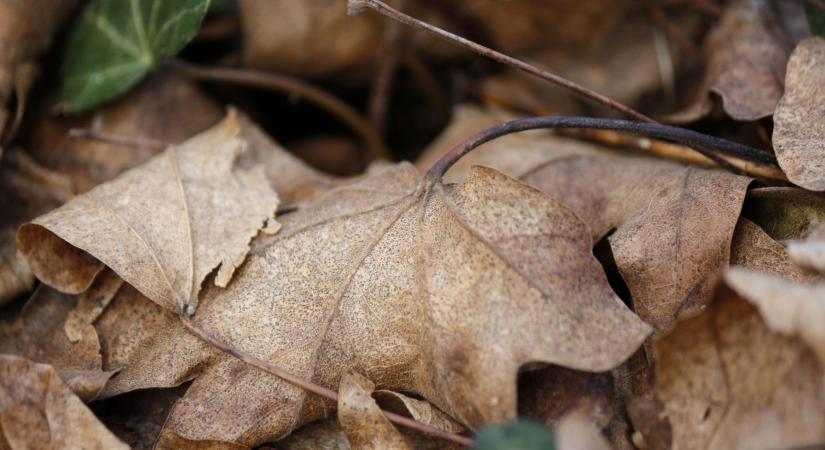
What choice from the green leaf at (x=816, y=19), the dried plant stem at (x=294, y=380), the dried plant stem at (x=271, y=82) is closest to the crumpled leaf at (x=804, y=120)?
the green leaf at (x=816, y=19)

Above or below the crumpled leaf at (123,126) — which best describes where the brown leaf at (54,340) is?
below

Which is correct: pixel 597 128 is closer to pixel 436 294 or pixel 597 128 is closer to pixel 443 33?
pixel 443 33

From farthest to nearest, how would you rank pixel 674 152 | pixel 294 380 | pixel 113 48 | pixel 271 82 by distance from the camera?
pixel 271 82 < pixel 113 48 < pixel 674 152 < pixel 294 380

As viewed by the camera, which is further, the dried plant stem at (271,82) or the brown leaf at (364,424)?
the dried plant stem at (271,82)

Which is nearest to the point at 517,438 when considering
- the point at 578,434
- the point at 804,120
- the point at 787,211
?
the point at 578,434

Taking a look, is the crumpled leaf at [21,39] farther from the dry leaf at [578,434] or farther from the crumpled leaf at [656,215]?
the dry leaf at [578,434]

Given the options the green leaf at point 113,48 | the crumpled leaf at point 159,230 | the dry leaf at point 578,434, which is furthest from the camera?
the green leaf at point 113,48

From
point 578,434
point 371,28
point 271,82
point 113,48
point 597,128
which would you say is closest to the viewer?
point 578,434
